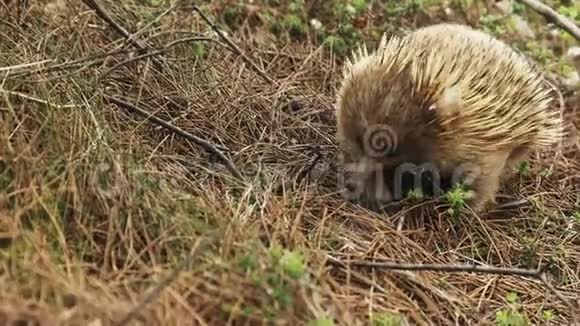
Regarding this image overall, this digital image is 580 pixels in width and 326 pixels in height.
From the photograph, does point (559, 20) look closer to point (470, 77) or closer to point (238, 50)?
point (470, 77)

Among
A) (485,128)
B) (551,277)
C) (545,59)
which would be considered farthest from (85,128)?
(545,59)

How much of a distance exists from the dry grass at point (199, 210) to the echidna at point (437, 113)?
190mm

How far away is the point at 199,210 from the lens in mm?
2986

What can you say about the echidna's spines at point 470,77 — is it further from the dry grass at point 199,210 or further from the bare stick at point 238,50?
the bare stick at point 238,50

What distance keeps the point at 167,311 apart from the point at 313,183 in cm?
145

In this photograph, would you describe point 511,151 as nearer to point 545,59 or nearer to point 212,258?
point 545,59

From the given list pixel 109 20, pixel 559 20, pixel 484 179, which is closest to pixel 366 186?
pixel 484 179

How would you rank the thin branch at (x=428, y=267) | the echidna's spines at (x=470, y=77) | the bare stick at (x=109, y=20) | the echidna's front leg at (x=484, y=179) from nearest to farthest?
the thin branch at (x=428, y=267) → the echidna's spines at (x=470, y=77) → the echidna's front leg at (x=484, y=179) → the bare stick at (x=109, y=20)

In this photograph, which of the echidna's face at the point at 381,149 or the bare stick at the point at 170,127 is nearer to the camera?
the echidna's face at the point at 381,149

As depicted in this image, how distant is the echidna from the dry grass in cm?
19

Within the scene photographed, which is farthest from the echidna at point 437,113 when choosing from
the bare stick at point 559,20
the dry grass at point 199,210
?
the bare stick at point 559,20

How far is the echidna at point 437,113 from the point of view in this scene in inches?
137

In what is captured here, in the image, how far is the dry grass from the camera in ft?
8.31

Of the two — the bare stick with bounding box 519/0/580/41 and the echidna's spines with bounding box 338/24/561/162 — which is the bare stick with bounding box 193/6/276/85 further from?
the bare stick with bounding box 519/0/580/41
